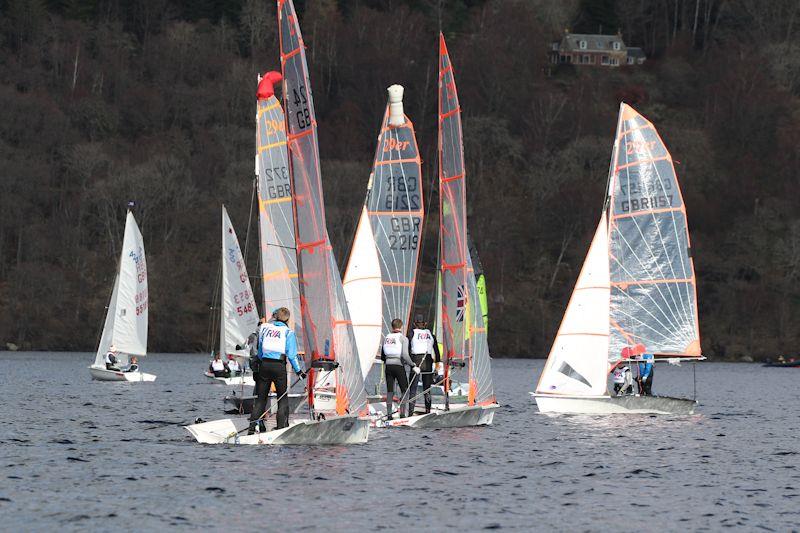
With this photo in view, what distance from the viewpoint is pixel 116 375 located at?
168 feet

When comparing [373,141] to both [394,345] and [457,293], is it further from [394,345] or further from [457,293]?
[394,345]

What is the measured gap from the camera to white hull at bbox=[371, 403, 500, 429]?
2709cm

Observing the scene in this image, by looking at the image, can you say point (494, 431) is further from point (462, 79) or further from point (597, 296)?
point (462, 79)

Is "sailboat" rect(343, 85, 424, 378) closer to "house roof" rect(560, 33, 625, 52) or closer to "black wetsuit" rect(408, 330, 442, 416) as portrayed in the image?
"black wetsuit" rect(408, 330, 442, 416)

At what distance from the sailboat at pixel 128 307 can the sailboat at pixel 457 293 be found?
2487 centimetres

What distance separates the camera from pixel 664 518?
18172 millimetres

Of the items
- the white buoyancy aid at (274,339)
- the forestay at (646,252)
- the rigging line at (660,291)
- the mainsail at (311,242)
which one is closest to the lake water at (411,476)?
the mainsail at (311,242)

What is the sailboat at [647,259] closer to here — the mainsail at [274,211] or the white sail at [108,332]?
the mainsail at [274,211]

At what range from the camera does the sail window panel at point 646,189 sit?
3425 cm

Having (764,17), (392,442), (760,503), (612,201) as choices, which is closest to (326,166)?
(764,17)

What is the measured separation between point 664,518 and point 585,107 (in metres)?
100

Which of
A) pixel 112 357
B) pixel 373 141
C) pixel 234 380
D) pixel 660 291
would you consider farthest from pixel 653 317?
pixel 373 141

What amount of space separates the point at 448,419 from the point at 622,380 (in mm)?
7816

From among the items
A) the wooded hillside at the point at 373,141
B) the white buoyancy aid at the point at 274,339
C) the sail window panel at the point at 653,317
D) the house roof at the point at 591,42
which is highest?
the house roof at the point at 591,42
